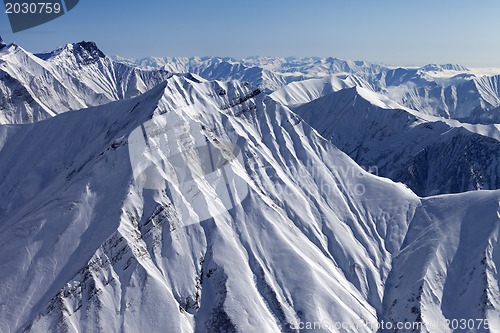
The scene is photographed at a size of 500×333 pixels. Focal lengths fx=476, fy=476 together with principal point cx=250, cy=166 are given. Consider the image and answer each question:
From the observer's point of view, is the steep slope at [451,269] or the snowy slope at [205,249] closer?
the snowy slope at [205,249]

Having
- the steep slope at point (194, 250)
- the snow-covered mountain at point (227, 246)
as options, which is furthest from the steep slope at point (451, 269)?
the steep slope at point (194, 250)

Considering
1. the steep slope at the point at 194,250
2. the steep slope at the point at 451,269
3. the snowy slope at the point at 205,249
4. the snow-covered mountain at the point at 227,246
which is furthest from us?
A: the steep slope at the point at 451,269

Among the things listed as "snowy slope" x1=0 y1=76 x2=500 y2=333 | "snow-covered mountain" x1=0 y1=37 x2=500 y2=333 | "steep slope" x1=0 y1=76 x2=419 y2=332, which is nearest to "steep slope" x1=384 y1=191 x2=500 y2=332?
"snow-covered mountain" x1=0 y1=37 x2=500 y2=333

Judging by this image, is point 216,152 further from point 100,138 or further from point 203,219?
point 100,138

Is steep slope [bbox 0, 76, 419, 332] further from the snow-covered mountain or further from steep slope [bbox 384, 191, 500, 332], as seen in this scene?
steep slope [bbox 384, 191, 500, 332]

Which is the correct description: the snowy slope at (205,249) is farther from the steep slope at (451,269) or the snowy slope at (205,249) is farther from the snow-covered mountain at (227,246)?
the steep slope at (451,269)

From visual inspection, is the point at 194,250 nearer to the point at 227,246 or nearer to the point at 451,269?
the point at 227,246

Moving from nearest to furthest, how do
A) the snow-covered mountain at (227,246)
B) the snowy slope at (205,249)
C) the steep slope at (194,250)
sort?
the steep slope at (194,250) < the snowy slope at (205,249) < the snow-covered mountain at (227,246)

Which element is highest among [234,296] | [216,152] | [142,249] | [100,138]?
[100,138]

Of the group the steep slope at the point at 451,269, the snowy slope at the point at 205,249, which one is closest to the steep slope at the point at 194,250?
the snowy slope at the point at 205,249

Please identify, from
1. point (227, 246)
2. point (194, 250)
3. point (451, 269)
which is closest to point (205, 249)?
point (194, 250)

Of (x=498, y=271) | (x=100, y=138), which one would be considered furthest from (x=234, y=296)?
(x=100, y=138)
